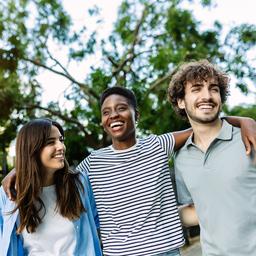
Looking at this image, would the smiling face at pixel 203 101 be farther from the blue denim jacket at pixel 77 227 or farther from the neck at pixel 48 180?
the neck at pixel 48 180

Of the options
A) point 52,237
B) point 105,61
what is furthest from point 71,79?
point 52,237

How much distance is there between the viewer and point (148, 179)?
93.6 inches

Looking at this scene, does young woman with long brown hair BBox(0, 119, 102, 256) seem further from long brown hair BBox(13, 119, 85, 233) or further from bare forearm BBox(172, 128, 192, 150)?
bare forearm BBox(172, 128, 192, 150)

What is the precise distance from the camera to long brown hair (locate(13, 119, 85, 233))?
2244 millimetres

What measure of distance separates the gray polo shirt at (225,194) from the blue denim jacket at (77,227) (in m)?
0.66

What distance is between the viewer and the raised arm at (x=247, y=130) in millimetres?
2012

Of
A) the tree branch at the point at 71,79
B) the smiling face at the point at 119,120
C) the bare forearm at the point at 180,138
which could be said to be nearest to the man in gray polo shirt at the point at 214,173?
the bare forearm at the point at 180,138

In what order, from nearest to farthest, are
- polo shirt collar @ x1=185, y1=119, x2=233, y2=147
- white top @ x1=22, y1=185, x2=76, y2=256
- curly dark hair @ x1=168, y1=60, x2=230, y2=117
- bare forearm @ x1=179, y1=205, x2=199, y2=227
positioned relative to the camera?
polo shirt collar @ x1=185, y1=119, x2=233, y2=147 < white top @ x1=22, y1=185, x2=76, y2=256 < curly dark hair @ x1=168, y1=60, x2=230, y2=117 < bare forearm @ x1=179, y1=205, x2=199, y2=227

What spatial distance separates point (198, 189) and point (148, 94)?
21.8 ft

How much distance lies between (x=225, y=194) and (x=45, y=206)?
1054 mm

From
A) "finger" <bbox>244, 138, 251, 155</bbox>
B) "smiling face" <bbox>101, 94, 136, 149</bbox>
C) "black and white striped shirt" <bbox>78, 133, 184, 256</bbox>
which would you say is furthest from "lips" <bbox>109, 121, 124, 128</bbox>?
"finger" <bbox>244, 138, 251, 155</bbox>

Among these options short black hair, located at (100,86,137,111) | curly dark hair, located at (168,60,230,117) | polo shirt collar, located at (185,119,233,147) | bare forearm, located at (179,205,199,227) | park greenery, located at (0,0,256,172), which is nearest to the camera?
polo shirt collar, located at (185,119,233,147)

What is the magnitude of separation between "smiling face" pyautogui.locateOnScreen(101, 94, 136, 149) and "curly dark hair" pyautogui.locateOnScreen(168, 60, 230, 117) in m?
0.31

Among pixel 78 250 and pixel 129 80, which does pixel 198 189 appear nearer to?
pixel 78 250
